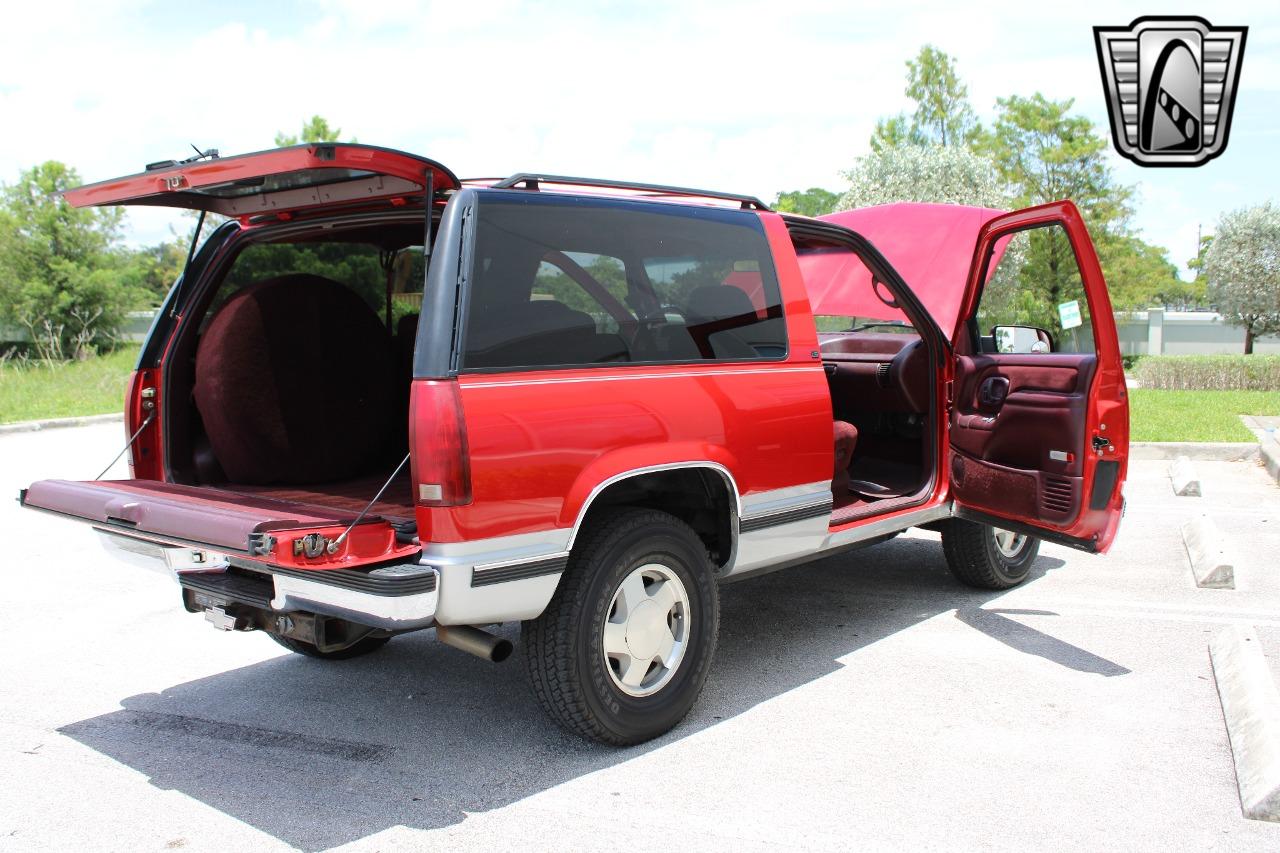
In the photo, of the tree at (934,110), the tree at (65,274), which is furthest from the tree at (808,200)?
the tree at (65,274)

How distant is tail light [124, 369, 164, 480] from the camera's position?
445cm

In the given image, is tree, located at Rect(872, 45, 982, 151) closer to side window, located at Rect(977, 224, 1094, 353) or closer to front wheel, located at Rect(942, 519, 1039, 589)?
side window, located at Rect(977, 224, 1094, 353)

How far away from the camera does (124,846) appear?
318cm

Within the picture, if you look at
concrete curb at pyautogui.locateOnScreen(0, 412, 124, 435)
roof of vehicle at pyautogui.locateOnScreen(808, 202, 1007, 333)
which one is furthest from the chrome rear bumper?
concrete curb at pyautogui.locateOnScreen(0, 412, 124, 435)

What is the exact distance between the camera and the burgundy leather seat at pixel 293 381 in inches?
171

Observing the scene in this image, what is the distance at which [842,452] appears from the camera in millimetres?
5395

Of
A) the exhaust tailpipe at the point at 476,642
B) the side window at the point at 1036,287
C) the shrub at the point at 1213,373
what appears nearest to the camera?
the exhaust tailpipe at the point at 476,642

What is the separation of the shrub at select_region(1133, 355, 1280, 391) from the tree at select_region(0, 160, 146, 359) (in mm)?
29835

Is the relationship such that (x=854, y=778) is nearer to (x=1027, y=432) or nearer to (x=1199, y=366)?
(x=1027, y=432)

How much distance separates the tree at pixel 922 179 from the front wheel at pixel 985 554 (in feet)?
59.8

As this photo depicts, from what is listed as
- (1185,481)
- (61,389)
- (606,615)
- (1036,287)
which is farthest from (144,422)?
(1036,287)

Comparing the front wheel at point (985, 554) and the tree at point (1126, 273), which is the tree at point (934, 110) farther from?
the front wheel at point (985, 554)

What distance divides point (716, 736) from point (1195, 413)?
41.7ft

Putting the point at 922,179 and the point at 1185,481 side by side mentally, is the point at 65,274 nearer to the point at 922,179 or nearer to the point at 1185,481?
the point at 922,179
